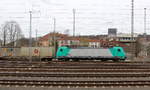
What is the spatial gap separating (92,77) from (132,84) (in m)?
2.85

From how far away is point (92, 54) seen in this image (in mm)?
20922

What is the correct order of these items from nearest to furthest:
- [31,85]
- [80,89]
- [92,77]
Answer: [80,89], [31,85], [92,77]

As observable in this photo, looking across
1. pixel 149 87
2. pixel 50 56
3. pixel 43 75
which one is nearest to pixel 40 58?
pixel 50 56

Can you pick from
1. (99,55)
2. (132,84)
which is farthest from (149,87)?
(99,55)

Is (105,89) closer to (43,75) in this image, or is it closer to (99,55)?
(43,75)

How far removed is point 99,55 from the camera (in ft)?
68.2

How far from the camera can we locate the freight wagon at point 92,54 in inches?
812

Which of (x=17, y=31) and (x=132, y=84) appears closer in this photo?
(x=132, y=84)

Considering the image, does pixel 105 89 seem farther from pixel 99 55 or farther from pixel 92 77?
pixel 99 55

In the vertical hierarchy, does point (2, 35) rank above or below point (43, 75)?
above

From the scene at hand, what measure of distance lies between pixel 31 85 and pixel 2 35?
36.3m

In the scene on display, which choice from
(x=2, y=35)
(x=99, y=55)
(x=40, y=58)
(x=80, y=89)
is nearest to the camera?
(x=80, y=89)

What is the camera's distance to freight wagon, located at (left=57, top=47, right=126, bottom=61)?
20.6 metres

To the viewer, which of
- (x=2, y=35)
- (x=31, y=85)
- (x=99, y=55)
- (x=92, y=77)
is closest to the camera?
(x=31, y=85)
